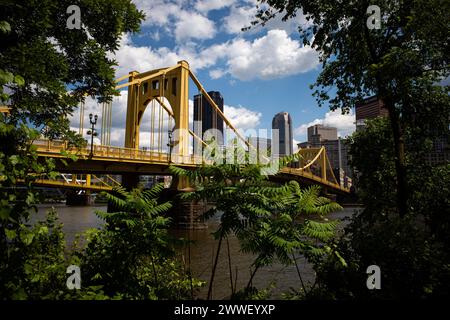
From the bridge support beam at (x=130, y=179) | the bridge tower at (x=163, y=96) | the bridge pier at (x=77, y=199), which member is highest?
the bridge tower at (x=163, y=96)

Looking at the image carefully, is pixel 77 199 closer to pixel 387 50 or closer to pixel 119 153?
pixel 119 153

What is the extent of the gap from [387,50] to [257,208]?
273 inches

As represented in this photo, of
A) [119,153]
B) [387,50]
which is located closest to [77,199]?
[119,153]

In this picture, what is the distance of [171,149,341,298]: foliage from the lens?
3.48 meters

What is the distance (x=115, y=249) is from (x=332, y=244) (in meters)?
2.81

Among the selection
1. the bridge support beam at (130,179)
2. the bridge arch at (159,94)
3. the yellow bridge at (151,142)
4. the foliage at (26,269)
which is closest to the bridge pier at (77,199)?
the yellow bridge at (151,142)

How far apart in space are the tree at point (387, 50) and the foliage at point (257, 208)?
3.52m

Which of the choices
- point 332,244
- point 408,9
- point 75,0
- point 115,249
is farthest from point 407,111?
point 75,0

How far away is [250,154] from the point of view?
3.81 m

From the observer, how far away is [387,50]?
8047 mm

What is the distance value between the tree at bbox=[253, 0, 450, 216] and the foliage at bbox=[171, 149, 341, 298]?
11.6 ft

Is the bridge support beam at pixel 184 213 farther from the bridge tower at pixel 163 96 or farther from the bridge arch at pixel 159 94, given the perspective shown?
the bridge arch at pixel 159 94

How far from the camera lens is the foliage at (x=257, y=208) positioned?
3482 millimetres

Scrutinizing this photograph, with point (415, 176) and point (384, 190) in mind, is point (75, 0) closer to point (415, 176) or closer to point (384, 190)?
point (415, 176)
